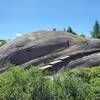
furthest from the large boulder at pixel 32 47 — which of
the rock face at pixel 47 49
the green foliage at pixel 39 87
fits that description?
the green foliage at pixel 39 87

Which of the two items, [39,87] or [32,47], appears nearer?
[39,87]

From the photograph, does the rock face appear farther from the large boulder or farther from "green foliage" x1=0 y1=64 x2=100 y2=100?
"green foliage" x1=0 y1=64 x2=100 y2=100

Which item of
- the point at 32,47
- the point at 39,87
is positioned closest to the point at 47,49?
the point at 32,47

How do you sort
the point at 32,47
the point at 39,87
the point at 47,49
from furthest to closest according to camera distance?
the point at 32,47 → the point at 47,49 → the point at 39,87

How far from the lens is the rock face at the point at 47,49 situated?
106 ft

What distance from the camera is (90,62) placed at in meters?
30.4

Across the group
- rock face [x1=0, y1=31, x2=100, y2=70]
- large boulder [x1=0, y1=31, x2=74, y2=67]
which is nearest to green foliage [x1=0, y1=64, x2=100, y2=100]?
rock face [x1=0, y1=31, x2=100, y2=70]

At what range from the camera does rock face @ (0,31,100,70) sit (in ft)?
106

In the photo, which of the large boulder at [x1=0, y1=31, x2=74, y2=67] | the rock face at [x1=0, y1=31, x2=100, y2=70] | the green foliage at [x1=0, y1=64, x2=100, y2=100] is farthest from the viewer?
the large boulder at [x1=0, y1=31, x2=74, y2=67]

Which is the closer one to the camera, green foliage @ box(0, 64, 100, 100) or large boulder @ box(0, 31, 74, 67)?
green foliage @ box(0, 64, 100, 100)

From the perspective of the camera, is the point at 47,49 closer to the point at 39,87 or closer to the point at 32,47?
the point at 32,47

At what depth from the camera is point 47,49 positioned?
3569 cm

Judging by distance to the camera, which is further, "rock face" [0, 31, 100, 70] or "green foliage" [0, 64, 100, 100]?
"rock face" [0, 31, 100, 70]

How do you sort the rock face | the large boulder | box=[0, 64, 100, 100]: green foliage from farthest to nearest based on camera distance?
the large boulder, the rock face, box=[0, 64, 100, 100]: green foliage
